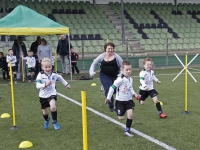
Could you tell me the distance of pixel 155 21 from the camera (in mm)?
28266

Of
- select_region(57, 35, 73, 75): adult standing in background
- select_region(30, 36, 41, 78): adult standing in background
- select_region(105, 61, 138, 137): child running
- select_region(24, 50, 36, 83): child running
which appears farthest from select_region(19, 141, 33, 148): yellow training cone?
select_region(57, 35, 73, 75): adult standing in background

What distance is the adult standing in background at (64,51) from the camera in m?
15.6

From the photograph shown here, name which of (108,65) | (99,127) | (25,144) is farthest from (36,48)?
(25,144)

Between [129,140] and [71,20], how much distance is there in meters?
20.6

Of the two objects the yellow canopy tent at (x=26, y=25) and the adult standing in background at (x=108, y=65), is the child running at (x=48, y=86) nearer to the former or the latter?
the adult standing in background at (x=108, y=65)

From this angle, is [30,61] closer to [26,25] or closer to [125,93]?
[26,25]

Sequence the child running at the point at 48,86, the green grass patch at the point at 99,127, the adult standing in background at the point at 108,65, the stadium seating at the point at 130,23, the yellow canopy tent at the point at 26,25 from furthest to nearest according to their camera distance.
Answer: the stadium seating at the point at 130,23
the yellow canopy tent at the point at 26,25
the adult standing in background at the point at 108,65
the child running at the point at 48,86
the green grass patch at the point at 99,127

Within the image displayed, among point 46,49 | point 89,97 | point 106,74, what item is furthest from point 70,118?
point 46,49

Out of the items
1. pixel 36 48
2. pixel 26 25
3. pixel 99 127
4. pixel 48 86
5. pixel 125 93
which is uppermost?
pixel 26 25

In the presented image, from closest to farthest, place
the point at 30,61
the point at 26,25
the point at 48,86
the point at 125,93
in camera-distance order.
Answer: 1. the point at 125,93
2. the point at 48,86
3. the point at 26,25
4. the point at 30,61

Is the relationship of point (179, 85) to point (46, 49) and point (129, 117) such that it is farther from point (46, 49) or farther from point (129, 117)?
point (129, 117)

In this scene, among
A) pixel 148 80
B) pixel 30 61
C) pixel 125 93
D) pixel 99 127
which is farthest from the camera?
pixel 30 61

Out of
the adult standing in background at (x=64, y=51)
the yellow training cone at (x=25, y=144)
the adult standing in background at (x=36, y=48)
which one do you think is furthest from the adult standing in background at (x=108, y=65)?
the adult standing in background at (x=64, y=51)

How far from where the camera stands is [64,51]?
1570cm
